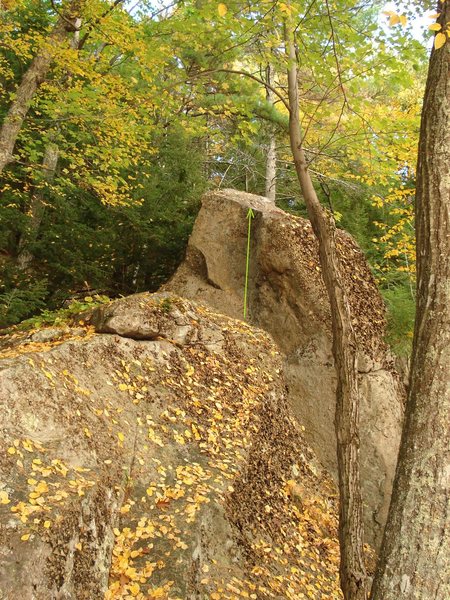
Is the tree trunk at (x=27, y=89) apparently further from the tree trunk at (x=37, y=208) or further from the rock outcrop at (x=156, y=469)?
the rock outcrop at (x=156, y=469)

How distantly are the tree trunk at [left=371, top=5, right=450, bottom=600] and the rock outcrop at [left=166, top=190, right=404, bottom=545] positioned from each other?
4.72 meters

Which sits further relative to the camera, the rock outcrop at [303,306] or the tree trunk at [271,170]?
the tree trunk at [271,170]

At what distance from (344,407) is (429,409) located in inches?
66.9

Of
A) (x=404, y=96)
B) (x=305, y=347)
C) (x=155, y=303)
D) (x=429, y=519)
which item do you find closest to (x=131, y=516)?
(x=429, y=519)

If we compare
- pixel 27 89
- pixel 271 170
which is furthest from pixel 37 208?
pixel 271 170

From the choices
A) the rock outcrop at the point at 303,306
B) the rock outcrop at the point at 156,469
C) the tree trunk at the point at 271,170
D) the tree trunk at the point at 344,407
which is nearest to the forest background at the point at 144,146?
the rock outcrop at the point at 303,306

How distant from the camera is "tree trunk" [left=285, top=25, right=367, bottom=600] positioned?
3883mm

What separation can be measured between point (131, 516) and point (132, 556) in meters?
0.35

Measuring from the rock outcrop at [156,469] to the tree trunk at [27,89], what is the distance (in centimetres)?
369

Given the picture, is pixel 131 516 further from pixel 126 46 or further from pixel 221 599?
pixel 126 46

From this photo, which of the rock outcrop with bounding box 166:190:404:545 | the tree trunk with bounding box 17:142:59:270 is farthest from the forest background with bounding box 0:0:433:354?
the rock outcrop with bounding box 166:190:404:545

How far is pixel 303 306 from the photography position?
7934 mm

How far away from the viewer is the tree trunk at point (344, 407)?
3.88 meters

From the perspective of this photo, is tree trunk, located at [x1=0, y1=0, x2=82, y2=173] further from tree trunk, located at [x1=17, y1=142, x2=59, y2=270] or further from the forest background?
tree trunk, located at [x1=17, y1=142, x2=59, y2=270]
